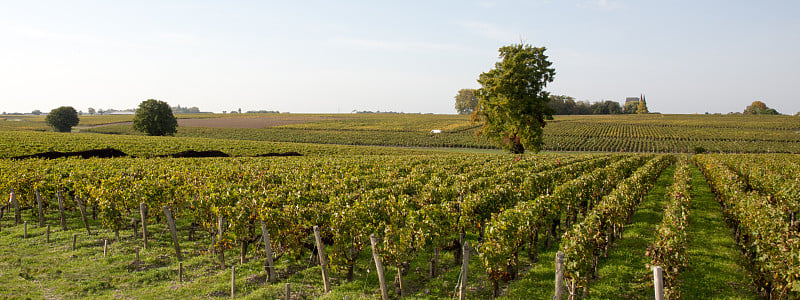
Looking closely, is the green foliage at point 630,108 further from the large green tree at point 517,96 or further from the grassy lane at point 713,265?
the grassy lane at point 713,265

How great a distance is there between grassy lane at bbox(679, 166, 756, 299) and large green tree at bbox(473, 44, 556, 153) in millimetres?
24456

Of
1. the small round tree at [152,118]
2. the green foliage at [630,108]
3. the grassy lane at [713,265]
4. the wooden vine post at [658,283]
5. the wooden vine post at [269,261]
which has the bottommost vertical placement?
the grassy lane at [713,265]

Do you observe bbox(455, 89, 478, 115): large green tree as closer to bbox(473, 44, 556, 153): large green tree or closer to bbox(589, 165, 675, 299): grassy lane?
bbox(473, 44, 556, 153): large green tree

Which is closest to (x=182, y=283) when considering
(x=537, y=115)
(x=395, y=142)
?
(x=537, y=115)

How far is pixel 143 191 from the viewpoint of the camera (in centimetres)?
1287

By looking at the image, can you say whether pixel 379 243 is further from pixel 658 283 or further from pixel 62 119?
pixel 62 119

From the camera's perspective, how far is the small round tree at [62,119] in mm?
95875

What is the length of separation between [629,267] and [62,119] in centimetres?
12333

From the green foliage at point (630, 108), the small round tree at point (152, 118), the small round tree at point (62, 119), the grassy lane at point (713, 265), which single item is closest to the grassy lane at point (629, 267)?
the grassy lane at point (713, 265)

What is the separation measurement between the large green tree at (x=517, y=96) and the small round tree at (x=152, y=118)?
210ft

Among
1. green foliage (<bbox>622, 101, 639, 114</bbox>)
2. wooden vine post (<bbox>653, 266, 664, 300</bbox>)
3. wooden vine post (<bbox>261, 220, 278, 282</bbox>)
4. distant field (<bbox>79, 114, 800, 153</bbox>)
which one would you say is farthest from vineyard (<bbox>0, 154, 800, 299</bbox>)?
green foliage (<bbox>622, 101, 639, 114</bbox>)

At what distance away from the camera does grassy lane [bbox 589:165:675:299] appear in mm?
9242

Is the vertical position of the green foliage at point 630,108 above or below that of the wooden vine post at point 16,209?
above

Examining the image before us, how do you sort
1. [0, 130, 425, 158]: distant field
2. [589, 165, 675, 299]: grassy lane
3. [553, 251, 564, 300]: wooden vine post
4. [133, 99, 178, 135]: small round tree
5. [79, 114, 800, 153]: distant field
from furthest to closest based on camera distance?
[79, 114, 800, 153]: distant field
[133, 99, 178, 135]: small round tree
[0, 130, 425, 158]: distant field
[589, 165, 675, 299]: grassy lane
[553, 251, 564, 300]: wooden vine post
